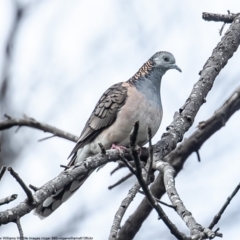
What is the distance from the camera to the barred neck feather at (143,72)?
16.9 ft

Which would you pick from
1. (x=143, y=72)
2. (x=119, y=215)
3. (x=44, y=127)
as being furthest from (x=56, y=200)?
(x=143, y=72)

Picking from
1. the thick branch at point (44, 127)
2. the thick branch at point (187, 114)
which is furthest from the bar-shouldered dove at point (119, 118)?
the thick branch at point (187, 114)

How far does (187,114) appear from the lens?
4234mm

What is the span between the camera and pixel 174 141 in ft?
13.1

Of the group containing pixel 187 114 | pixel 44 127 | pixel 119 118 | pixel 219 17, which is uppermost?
pixel 219 17

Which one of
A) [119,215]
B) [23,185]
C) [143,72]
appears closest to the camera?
[23,185]

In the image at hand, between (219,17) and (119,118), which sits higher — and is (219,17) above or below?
above

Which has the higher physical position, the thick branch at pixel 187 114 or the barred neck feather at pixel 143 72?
the barred neck feather at pixel 143 72

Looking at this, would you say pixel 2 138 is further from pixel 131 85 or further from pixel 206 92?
pixel 206 92

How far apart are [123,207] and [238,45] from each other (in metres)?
2.22

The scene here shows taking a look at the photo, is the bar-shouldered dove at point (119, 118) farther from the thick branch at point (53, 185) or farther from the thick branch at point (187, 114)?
the thick branch at point (53, 185)

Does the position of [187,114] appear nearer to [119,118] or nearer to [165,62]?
[119,118]

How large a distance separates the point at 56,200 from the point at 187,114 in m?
1.24

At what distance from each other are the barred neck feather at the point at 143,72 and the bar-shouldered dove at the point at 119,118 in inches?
0.8
